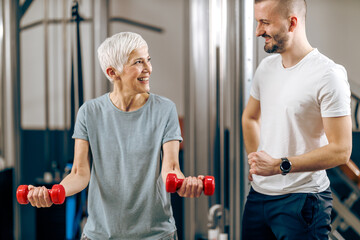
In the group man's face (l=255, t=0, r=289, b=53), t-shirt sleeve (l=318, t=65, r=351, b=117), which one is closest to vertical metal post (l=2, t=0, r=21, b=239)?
A: man's face (l=255, t=0, r=289, b=53)

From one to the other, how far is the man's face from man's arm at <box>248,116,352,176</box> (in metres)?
0.26

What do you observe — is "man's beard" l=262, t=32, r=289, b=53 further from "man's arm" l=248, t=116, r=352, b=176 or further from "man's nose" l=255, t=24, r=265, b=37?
"man's arm" l=248, t=116, r=352, b=176

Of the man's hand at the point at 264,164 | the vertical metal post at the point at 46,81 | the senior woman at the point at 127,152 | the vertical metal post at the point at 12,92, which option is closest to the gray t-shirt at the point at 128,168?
the senior woman at the point at 127,152

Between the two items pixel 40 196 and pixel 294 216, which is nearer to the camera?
pixel 40 196

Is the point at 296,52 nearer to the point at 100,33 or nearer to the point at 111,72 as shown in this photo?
the point at 111,72

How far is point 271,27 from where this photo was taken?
1.12 m

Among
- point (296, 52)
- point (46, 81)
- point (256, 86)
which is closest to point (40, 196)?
point (46, 81)

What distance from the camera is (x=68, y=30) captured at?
144 cm

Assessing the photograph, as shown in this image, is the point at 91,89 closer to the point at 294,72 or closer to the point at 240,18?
the point at 240,18

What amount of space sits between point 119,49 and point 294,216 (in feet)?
2.35

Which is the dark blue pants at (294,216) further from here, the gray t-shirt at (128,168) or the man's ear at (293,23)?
the man's ear at (293,23)

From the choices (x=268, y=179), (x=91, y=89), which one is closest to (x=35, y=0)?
(x=91, y=89)

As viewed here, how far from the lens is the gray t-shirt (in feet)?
3.65

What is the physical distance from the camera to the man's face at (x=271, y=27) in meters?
1.11
